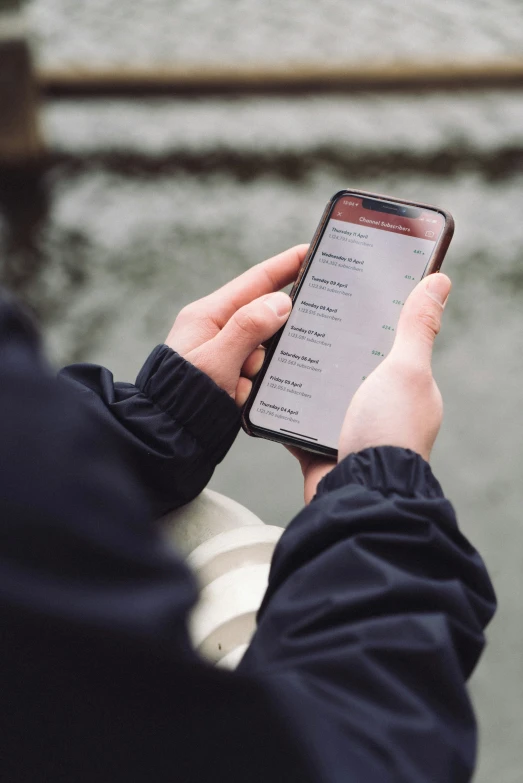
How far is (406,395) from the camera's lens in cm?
91

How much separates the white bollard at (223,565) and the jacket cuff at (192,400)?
0.25 feet

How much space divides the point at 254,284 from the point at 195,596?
725mm

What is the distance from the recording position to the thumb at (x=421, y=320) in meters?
0.95

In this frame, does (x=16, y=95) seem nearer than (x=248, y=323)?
No

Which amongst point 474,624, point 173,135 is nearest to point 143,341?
point 173,135

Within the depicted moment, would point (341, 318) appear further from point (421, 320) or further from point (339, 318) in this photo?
point (421, 320)

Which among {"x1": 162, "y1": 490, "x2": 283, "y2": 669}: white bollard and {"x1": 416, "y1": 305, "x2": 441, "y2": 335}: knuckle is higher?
{"x1": 416, "y1": 305, "x2": 441, "y2": 335}: knuckle

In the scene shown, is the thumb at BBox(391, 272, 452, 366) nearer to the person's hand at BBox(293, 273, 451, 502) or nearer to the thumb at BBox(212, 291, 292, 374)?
the person's hand at BBox(293, 273, 451, 502)

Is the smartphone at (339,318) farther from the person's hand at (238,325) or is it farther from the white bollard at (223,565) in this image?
the white bollard at (223,565)

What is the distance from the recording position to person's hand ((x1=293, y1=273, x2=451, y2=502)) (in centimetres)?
88

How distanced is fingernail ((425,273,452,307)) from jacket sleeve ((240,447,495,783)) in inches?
10.5

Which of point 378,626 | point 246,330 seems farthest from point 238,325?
point 378,626

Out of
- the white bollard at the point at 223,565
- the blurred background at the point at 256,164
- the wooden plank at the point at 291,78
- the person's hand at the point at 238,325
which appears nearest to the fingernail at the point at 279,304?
the person's hand at the point at 238,325

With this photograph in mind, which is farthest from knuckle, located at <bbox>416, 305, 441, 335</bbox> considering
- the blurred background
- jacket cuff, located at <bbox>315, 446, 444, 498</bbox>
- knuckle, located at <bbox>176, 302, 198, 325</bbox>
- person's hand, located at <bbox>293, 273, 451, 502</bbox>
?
the blurred background
